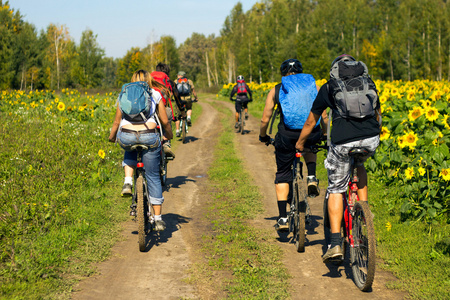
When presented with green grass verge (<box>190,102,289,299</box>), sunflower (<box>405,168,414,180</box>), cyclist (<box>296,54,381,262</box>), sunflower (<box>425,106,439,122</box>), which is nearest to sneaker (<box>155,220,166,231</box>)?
green grass verge (<box>190,102,289,299</box>)

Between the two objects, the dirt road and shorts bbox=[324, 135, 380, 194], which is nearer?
shorts bbox=[324, 135, 380, 194]

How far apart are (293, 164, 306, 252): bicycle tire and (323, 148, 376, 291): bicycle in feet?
1.98

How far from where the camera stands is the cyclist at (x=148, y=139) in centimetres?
559

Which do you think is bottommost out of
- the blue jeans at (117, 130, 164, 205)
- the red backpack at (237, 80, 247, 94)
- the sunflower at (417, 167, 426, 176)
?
the sunflower at (417, 167, 426, 176)

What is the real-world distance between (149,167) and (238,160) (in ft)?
22.3

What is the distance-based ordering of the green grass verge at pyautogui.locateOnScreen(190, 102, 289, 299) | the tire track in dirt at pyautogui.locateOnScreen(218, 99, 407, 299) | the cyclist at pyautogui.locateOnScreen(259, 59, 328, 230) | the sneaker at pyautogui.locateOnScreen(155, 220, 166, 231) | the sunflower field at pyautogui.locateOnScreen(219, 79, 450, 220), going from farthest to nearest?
the sunflower field at pyautogui.locateOnScreen(219, 79, 450, 220)
the sneaker at pyautogui.locateOnScreen(155, 220, 166, 231)
the cyclist at pyautogui.locateOnScreen(259, 59, 328, 230)
the green grass verge at pyautogui.locateOnScreen(190, 102, 289, 299)
the tire track in dirt at pyautogui.locateOnScreen(218, 99, 407, 299)

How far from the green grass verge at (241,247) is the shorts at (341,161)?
1.11 meters

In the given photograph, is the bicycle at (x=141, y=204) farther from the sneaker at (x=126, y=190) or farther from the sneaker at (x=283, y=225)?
the sneaker at (x=283, y=225)

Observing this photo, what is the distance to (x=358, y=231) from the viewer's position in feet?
14.9

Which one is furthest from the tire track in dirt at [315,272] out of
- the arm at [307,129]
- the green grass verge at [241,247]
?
the arm at [307,129]

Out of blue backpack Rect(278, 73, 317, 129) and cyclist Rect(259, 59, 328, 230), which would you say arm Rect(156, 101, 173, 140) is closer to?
cyclist Rect(259, 59, 328, 230)

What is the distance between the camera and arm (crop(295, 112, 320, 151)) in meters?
4.81

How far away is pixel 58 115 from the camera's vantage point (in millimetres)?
16453

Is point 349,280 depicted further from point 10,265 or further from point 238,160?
point 238,160
